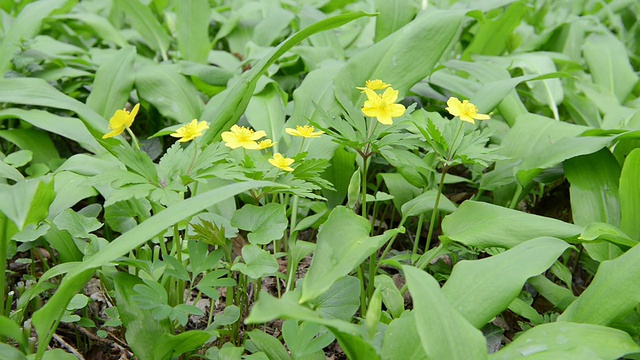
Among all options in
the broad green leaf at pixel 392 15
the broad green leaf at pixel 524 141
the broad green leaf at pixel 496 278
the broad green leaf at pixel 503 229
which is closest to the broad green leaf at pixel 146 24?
the broad green leaf at pixel 392 15

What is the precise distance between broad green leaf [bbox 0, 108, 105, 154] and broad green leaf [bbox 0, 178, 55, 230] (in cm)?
71

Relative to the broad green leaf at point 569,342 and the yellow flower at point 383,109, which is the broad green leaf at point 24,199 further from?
the broad green leaf at point 569,342

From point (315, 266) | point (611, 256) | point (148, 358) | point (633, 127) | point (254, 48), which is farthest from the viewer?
point (254, 48)

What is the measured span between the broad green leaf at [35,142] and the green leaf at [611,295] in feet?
5.36

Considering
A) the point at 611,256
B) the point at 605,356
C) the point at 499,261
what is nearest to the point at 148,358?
the point at 499,261

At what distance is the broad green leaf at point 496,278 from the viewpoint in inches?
42.8

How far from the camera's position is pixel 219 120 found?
1.50 m

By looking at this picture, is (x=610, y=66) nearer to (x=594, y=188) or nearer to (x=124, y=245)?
(x=594, y=188)

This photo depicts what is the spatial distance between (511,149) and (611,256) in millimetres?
470

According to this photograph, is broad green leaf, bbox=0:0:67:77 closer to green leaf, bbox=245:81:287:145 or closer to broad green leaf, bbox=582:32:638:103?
green leaf, bbox=245:81:287:145

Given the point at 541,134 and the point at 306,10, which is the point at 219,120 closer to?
the point at 541,134

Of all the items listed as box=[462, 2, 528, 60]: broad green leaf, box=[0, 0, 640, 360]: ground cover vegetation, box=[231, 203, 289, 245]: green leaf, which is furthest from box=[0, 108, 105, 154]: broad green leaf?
box=[462, 2, 528, 60]: broad green leaf

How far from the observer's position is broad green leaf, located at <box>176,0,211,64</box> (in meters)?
2.60

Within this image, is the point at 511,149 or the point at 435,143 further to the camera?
the point at 511,149
